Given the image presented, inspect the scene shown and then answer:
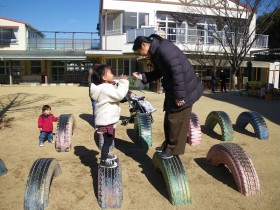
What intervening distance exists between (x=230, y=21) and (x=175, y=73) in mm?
19295

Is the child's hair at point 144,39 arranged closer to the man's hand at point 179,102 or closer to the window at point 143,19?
the man's hand at point 179,102

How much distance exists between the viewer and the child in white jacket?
371 cm

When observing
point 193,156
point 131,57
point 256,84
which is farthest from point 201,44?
point 193,156

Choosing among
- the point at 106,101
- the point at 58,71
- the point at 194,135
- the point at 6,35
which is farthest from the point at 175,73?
the point at 6,35

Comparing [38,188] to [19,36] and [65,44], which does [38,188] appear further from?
[65,44]

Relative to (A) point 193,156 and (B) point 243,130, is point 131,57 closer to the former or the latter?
(B) point 243,130

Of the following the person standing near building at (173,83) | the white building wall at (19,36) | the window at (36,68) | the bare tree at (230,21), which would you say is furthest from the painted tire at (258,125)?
the white building wall at (19,36)

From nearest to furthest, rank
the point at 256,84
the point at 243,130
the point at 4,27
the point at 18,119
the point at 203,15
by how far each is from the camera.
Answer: the point at 243,130, the point at 18,119, the point at 256,84, the point at 203,15, the point at 4,27

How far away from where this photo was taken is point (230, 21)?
20.7 m

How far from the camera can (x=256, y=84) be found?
52.1 feet

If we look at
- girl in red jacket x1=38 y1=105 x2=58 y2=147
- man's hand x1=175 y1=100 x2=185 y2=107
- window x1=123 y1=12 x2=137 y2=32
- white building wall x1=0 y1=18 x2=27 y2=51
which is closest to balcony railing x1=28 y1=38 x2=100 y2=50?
white building wall x1=0 y1=18 x2=27 y2=51

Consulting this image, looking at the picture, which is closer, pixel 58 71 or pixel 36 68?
pixel 36 68

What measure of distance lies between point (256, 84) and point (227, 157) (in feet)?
42.9

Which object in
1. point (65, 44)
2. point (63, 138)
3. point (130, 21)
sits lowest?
point (63, 138)
